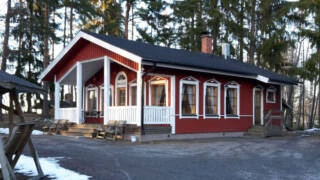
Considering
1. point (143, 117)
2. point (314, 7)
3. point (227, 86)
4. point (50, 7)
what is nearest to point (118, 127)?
point (143, 117)

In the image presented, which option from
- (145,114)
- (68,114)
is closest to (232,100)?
(145,114)

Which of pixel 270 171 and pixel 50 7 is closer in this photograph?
pixel 270 171

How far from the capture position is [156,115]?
14570 millimetres

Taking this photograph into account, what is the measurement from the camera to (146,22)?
104ft

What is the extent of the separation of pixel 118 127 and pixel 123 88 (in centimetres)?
356

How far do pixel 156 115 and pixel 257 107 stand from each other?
7058 mm

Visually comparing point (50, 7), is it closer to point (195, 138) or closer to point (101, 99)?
point (101, 99)

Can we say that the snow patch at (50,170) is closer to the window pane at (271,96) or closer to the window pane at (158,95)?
the window pane at (158,95)

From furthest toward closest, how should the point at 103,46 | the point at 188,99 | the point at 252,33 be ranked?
the point at 252,33 → the point at 188,99 → the point at 103,46

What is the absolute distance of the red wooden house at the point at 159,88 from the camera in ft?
47.7

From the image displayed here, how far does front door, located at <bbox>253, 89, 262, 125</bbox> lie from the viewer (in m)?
19.1

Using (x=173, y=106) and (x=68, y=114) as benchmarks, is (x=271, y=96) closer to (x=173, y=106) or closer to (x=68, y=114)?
(x=173, y=106)

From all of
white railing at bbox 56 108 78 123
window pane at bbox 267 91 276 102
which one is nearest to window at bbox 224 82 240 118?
window pane at bbox 267 91 276 102

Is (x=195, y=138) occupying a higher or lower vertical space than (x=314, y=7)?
lower
